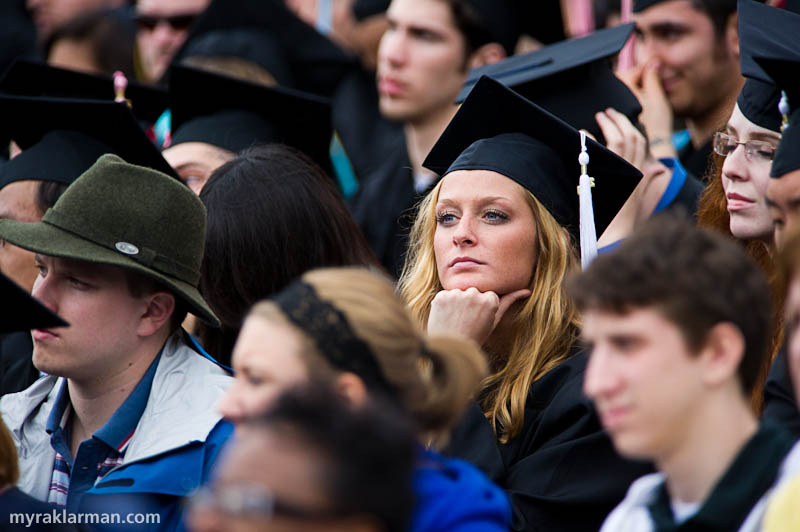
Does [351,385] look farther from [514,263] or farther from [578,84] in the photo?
[578,84]

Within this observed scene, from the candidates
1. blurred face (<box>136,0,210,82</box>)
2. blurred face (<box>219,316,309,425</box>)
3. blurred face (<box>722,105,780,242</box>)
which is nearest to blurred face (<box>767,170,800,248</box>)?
blurred face (<box>722,105,780,242</box>)

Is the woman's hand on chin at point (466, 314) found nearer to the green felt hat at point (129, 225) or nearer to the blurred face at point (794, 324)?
the green felt hat at point (129, 225)

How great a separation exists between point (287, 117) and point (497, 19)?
1544 millimetres

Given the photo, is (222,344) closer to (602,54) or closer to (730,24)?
(602,54)

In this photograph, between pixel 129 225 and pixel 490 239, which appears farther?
pixel 490 239

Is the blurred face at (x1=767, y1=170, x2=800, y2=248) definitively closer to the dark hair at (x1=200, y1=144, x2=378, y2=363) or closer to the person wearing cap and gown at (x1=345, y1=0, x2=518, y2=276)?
the dark hair at (x1=200, y1=144, x2=378, y2=363)

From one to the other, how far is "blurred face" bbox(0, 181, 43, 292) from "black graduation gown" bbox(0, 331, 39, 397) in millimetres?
245

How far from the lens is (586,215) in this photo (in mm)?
4109

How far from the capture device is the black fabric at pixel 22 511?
114 inches

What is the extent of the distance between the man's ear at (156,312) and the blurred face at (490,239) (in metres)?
0.99

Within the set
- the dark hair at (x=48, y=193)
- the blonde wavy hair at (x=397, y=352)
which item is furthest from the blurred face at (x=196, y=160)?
the blonde wavy hair at (x=397, y=352)

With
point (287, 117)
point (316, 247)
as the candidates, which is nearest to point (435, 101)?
point (287, 117)

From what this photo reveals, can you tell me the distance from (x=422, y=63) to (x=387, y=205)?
85 cm

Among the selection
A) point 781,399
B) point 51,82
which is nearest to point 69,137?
point 51,82
